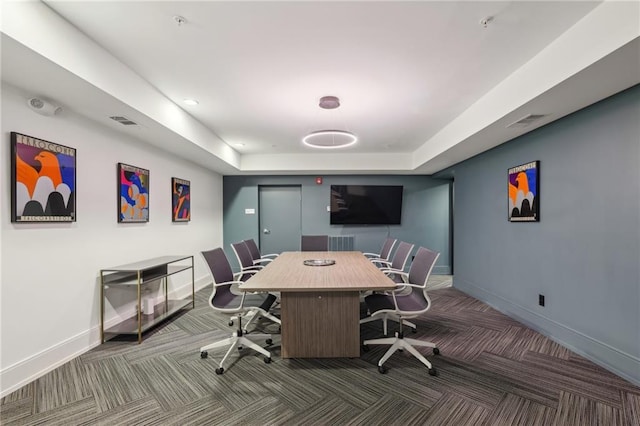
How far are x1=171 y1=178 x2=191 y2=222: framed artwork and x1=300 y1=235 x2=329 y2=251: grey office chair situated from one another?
2.01 meters

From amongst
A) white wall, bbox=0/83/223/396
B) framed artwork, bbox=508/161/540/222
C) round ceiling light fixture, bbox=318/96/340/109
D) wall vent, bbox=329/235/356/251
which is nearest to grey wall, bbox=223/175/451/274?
wall vent, bbox=329/235/356/251

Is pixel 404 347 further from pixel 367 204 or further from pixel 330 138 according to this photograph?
pixel 367 204

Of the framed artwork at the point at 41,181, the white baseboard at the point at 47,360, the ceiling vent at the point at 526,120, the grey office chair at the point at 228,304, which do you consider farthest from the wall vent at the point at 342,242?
the framed artwork at the point at 41,181

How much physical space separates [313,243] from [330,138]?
206cm

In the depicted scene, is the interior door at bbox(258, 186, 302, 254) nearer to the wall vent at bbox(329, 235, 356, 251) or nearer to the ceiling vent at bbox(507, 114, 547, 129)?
the wall vent at bbox(329, 235, 356, 251)

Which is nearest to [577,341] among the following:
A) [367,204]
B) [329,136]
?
[329,136]

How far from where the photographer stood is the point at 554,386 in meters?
2.20

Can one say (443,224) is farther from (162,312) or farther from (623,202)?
(162,312)

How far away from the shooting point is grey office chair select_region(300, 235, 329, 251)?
16.0 feet

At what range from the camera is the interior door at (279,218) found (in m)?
6.54

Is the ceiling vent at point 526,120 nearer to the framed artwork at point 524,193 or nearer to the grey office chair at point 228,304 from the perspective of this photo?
the framed artwork at point 524,193

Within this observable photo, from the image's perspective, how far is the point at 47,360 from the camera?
2.38 meters

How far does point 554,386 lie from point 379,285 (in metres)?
1.55

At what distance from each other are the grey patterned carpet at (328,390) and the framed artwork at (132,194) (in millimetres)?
1427
